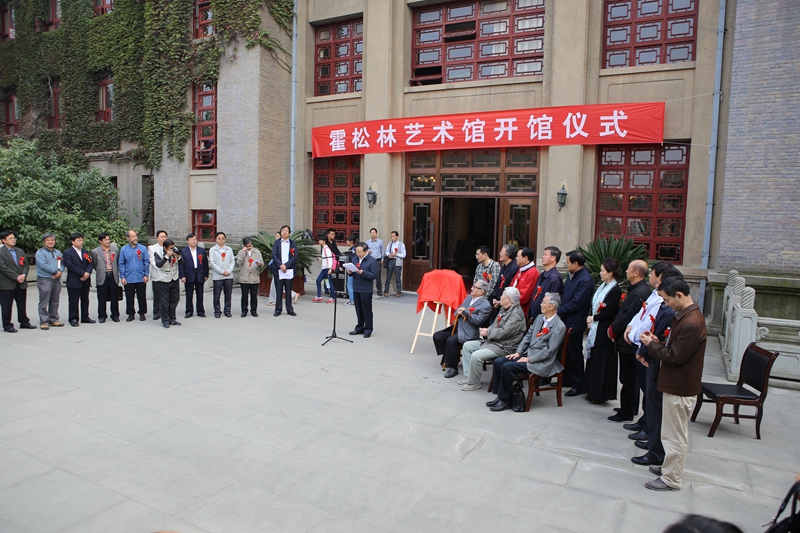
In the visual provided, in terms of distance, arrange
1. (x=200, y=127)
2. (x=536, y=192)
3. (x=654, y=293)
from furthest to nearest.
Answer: (x=200, y=127)
(x=536, y=192)
(x=654, y=293)

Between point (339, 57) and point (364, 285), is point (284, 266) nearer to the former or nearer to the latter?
point (364, 285)

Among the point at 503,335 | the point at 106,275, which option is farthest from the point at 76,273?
the point at 503,335

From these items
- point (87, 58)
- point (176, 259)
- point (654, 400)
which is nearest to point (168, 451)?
point (654, 400)

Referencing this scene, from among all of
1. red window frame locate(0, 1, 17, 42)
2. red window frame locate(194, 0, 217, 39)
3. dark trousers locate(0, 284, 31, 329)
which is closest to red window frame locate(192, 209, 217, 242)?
red window frame locate(194, 0, 217, 39)

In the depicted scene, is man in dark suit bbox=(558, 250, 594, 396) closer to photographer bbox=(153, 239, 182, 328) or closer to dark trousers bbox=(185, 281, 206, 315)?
photographer bbox=(153, 239, 182, 328)

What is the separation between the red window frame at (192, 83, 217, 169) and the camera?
18.4 metres

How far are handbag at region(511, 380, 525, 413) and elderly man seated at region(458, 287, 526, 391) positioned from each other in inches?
20.2

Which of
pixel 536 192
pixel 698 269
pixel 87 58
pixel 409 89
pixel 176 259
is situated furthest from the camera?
pixel 87 58

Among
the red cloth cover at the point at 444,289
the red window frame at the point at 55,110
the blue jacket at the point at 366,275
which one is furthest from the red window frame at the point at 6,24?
the red cloth cover at the point at 444,289

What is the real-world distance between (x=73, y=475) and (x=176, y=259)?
707cm

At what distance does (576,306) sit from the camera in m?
7.11

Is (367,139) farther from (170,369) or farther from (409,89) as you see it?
(170,369)

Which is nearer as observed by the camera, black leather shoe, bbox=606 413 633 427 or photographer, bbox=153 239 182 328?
black leather shoe, bbox=606 413 633 427

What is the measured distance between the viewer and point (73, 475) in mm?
4863
